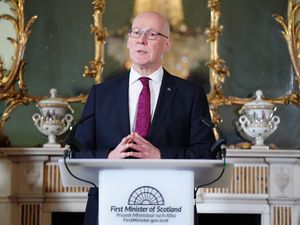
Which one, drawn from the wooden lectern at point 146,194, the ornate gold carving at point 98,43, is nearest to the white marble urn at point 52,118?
the ornate gold carving at point 98,43

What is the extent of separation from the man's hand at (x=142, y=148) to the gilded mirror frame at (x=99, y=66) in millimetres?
1991

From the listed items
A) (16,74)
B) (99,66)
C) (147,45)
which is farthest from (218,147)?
(16,74)

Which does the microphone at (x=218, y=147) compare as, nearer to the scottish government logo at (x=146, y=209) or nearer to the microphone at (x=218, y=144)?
the microphone at (x=218, y=144)

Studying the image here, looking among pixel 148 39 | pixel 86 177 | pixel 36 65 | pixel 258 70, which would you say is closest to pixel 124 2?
pixel 36 65

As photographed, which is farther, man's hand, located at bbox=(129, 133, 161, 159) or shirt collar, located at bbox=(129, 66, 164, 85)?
shirt collar, located at bbox=(129, 66, 164, 85)

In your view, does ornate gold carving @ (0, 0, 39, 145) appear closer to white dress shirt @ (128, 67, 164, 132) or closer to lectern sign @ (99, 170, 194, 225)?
white dress shirt @ (128, 67, 164, 132)

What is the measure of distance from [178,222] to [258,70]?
2.37 meters

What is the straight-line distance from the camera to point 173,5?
12.7ft

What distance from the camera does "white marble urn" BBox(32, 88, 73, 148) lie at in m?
3.65

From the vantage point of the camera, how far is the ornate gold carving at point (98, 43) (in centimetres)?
383

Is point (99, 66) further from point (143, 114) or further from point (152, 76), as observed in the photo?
point (143, 114)

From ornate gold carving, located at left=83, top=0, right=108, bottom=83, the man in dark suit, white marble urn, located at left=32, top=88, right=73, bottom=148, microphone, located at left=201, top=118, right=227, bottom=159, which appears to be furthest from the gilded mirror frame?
microphone, located at left=201, top=118, right=227, bottom=159

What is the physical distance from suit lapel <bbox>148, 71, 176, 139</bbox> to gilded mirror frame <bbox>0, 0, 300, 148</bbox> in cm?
170

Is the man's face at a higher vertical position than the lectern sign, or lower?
higher
